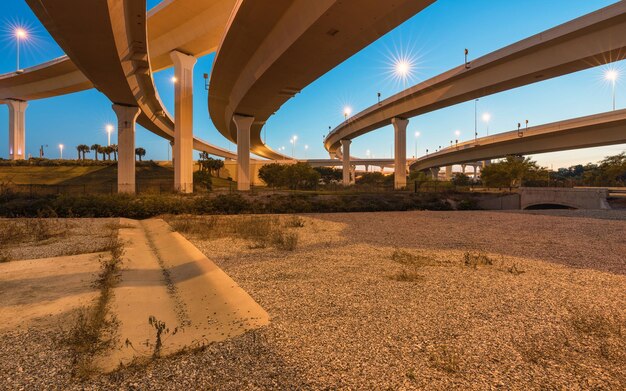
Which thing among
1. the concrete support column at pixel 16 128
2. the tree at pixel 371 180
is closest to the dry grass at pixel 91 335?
the concrete support column at pixel 16 128

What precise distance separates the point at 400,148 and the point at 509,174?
52.3 ft

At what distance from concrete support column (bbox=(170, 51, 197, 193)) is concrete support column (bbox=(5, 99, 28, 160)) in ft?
150

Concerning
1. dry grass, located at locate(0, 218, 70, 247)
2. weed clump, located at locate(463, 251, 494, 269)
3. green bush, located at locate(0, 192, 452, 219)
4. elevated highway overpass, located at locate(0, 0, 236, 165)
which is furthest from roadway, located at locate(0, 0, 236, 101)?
weed clump, located at locate(463, 251, 494, 269)

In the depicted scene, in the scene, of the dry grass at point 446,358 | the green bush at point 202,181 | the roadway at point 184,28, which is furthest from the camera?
the green bush at point 202,181

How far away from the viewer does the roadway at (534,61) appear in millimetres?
18625

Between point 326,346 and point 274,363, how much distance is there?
24.2 inches

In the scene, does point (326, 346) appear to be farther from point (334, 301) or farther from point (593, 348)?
point (593, 348)

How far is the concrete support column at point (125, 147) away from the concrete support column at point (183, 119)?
217 inches

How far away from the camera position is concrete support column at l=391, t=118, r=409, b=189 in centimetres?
4038

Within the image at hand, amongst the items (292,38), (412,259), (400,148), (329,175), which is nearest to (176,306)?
(412,259)

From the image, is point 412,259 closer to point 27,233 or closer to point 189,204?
point 27,233

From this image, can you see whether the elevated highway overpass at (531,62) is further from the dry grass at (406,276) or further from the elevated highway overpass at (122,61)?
the elevated highway overpass at (122,61)

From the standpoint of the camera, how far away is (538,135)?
151ft

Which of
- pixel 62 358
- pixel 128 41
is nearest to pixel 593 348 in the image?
pixel 62 358
